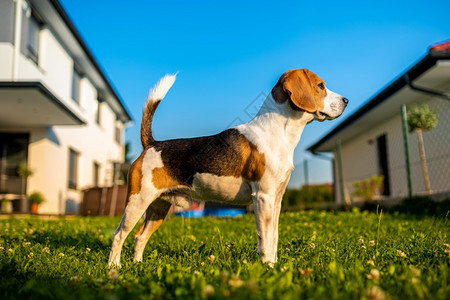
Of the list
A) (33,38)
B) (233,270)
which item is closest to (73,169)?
(33,38)

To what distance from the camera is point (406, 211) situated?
27.0 feet

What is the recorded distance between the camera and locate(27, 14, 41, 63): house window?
1329cm

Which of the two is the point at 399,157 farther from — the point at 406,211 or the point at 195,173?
the point at 195,173

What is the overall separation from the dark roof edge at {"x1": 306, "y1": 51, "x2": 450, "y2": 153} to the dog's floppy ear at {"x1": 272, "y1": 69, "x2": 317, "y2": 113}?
7136 mm

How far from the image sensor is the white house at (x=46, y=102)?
1194 cm

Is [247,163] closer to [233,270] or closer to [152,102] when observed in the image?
[233,270]

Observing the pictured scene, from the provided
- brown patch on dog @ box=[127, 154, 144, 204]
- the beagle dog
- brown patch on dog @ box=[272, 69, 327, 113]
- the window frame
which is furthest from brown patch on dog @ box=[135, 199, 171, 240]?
the window frame

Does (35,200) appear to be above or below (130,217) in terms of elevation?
above

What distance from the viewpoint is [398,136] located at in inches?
542

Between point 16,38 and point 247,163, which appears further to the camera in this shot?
point 16,38

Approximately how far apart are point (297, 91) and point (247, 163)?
2.51ft

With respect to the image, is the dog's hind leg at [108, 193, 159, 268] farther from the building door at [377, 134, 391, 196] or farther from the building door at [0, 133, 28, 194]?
the building door at [0, 133, 28, 194]

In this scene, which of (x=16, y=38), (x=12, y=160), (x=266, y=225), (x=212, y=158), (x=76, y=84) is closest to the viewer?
(x=266, y=225)

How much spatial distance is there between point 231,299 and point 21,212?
1400 centimetres
